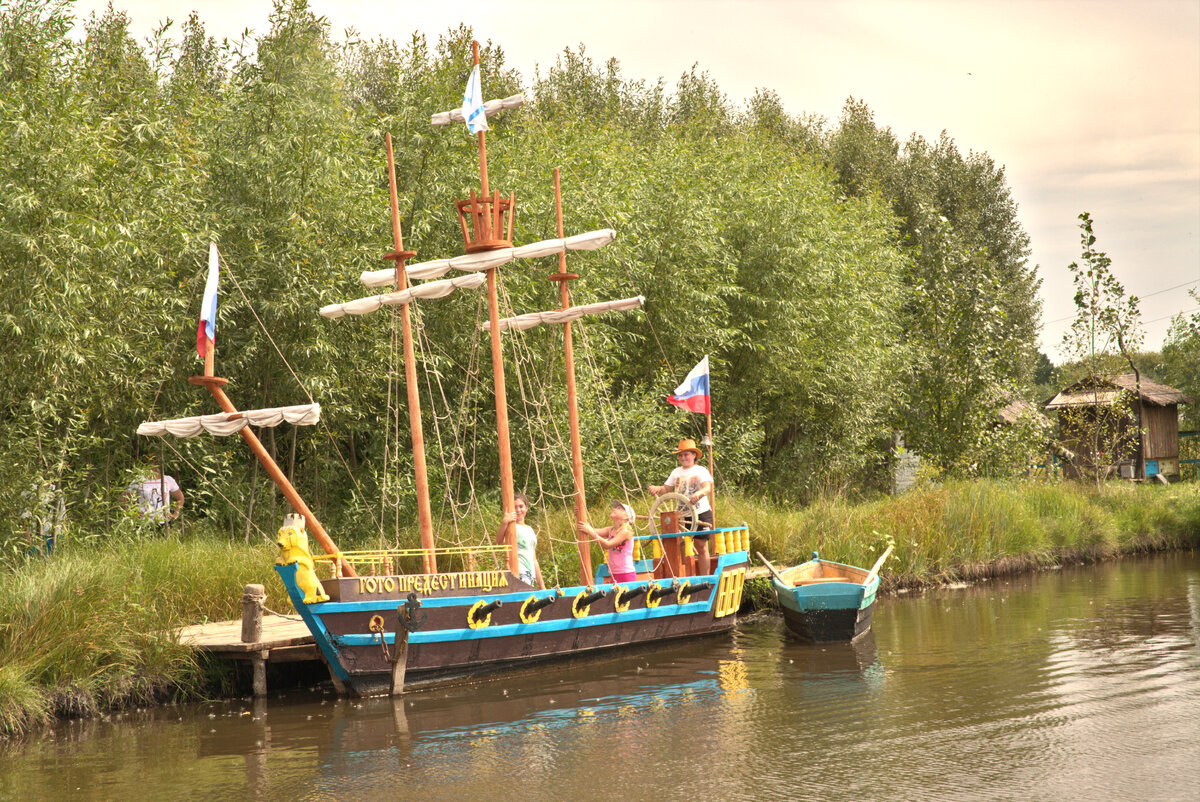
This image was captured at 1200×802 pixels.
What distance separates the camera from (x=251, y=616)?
11.6 meters

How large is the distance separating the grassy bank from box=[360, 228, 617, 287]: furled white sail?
371cm

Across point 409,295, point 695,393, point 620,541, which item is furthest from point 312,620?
point 695,393

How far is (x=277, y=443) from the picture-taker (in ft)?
63.1

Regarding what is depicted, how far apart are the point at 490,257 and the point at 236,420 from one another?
3.69 metres

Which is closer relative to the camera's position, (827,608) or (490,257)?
(490,257)

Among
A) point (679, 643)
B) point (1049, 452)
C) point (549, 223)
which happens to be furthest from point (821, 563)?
point (1049, 452)

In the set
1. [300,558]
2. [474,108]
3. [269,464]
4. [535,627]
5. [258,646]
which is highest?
[474,108]

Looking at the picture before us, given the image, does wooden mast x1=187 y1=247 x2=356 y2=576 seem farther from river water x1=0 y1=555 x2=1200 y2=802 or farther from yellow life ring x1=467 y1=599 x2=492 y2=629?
river water x1=0 y1=555 x2=1200 y2=802

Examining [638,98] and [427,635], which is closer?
[427,635]

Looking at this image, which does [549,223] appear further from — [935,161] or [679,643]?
[935,161]

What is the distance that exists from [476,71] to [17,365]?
654cm

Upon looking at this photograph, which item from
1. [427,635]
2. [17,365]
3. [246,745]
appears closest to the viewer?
[246,745]

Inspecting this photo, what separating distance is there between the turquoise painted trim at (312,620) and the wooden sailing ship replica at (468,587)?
14mm

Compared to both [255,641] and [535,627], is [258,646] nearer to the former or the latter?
[255,641]
